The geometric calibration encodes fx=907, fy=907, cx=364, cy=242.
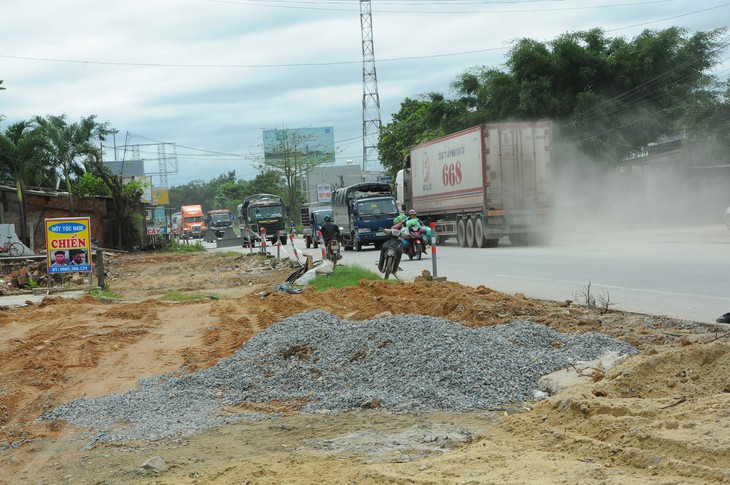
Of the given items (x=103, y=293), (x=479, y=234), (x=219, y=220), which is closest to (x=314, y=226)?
(x=479, y=234)

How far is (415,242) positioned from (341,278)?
8102 mm

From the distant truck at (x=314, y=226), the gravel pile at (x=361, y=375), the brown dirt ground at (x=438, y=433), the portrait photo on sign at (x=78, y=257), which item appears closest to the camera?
the brown dirt ground at (x=438, y=433)

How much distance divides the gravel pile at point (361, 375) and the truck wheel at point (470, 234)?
85.6 ft

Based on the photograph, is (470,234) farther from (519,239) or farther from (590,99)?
(590,99)

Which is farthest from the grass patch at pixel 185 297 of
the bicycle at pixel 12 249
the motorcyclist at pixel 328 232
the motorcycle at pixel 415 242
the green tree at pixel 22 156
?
the green tree at pixel 22 156

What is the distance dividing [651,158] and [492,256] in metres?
32.0

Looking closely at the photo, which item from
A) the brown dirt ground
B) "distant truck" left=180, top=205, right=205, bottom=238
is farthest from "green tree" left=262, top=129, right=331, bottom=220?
the brown dirt ground

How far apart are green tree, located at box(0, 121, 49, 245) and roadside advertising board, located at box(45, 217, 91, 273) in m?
23.9

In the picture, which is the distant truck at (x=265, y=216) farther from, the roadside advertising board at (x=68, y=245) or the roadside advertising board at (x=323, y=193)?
the roadside advertising board at (x=323, y=193)

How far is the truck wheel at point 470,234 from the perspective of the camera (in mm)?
36156

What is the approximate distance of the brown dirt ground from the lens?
16.4ft

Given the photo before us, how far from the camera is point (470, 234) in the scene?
3638 centimetres

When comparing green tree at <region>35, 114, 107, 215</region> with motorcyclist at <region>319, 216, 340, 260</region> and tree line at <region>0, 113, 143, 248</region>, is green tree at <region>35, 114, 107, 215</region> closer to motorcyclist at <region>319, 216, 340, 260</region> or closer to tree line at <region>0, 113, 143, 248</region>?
tree line at <region>0, 113, 143, 248</region>

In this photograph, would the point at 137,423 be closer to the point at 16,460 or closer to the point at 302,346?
the point at 16,460
